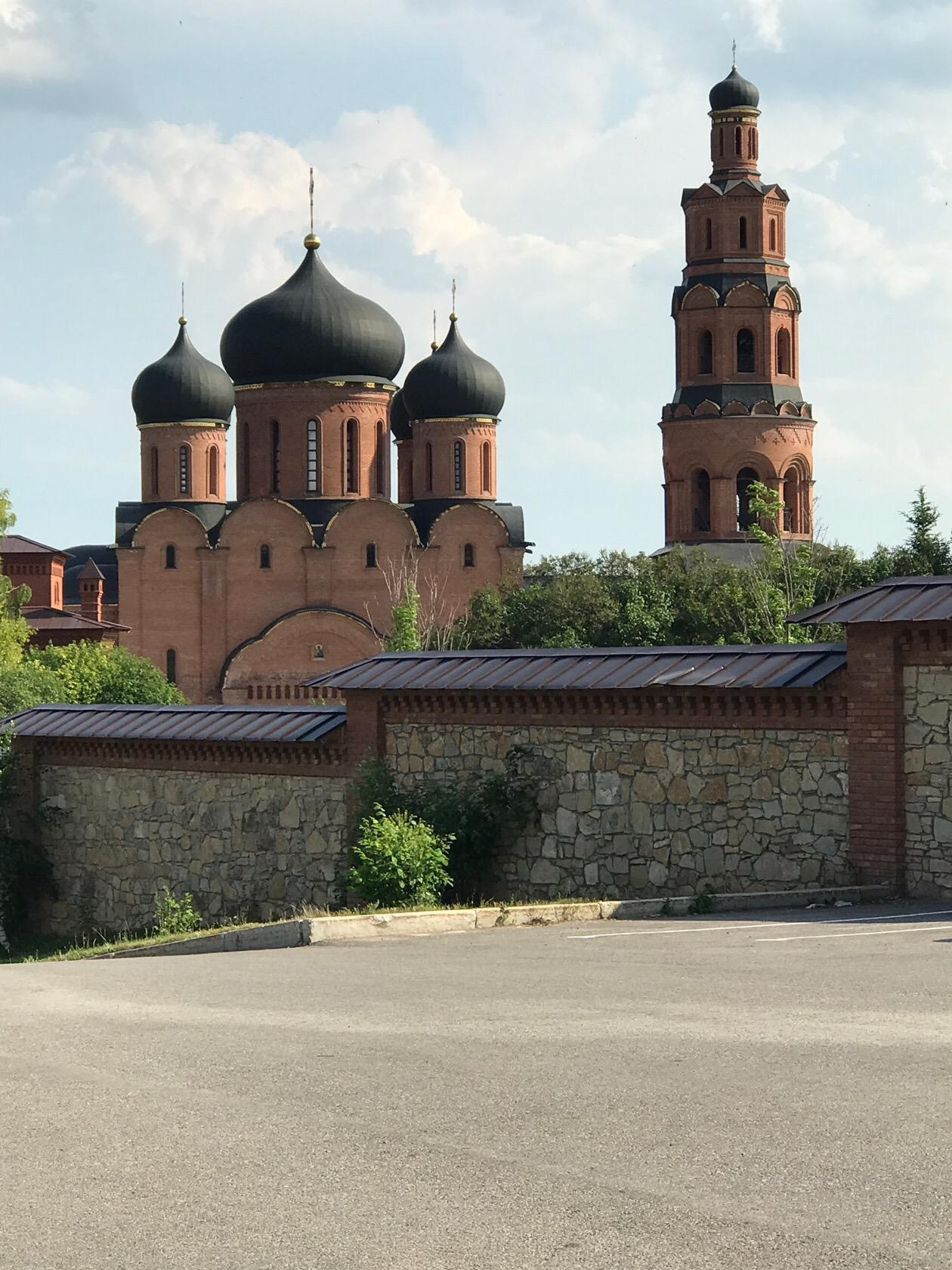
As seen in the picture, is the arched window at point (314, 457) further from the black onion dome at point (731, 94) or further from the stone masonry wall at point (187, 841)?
the stone masonry wall at point (187, 841)

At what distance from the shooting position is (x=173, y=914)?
18.8 metres

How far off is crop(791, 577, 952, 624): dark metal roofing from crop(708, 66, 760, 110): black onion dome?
45.2 meters

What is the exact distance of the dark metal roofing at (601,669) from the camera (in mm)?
14477

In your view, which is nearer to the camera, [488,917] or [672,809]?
[488,917]

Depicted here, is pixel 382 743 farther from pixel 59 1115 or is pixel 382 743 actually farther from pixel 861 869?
pixel 59 1115

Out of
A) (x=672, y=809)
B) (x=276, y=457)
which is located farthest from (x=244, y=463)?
(x=672, y=809)

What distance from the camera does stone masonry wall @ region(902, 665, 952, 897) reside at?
13.3m

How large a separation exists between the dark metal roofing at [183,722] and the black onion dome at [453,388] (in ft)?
119

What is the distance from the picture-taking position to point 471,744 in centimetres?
1648

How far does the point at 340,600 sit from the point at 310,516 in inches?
111

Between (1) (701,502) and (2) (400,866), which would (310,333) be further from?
(2) (400,866)

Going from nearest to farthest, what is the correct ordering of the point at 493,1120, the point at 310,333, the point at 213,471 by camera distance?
the point at 493,1120
the point at 310,333
the point at 213,471

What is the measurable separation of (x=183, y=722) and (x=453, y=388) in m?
38.7

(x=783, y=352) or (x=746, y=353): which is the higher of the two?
(x=783, y=352)
